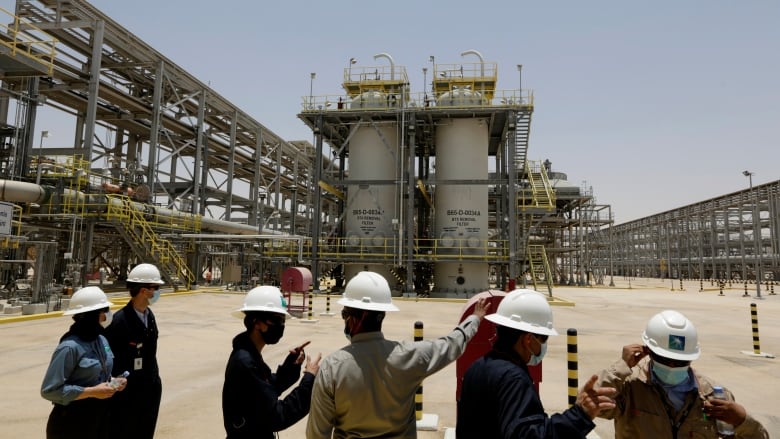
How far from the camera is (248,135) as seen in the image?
38.7m

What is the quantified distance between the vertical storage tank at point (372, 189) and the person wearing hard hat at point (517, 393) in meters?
21.5

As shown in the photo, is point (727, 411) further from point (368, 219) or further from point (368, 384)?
point (368, 219)

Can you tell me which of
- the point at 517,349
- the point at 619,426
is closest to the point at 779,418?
the point at 619,426

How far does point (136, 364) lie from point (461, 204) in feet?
69.4

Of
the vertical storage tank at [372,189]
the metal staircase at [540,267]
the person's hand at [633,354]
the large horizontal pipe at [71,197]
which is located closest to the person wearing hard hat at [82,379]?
the person's hand at [633,354]

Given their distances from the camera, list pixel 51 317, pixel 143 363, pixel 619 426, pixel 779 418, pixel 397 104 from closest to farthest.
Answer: pixel 619 426 < pixel 143 363 < pixel 779 418 < pixel 51 317 < pixel 397 104

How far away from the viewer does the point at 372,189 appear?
25281 millimetres

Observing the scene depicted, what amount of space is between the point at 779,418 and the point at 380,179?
68.0 feet

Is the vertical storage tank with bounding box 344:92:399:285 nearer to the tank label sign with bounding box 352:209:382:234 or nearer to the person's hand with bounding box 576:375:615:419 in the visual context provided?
the tank label sign with bounding box 352:209:382:234

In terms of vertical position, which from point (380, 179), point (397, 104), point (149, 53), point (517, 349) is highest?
point (149, 53)

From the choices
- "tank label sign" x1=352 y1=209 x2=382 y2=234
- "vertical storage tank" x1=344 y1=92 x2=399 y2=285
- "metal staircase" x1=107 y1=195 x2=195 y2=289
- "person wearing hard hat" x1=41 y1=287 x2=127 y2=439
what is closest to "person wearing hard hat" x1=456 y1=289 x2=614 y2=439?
"person wearing hard hat" x1=41 y1=287 x2=127 y2=439

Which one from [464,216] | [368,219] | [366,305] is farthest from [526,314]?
[368,219]

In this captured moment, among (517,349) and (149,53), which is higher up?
(149,53)

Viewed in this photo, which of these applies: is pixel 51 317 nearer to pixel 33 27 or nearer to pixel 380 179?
pixel 33 27
